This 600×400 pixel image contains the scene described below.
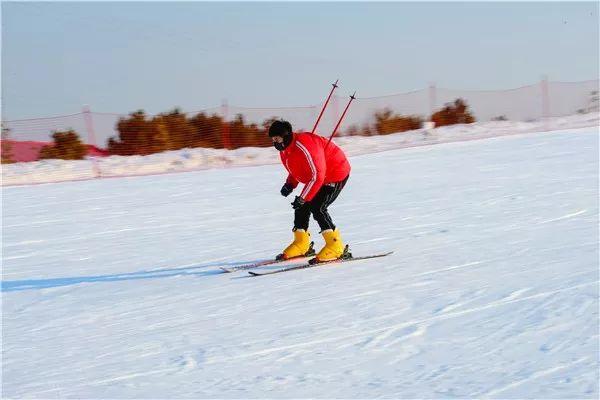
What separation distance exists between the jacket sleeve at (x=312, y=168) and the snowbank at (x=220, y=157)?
458 inches

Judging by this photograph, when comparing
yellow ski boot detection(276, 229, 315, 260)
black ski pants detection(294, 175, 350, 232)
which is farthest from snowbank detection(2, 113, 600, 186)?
black ski pants detection(294, 175, 350, 232)

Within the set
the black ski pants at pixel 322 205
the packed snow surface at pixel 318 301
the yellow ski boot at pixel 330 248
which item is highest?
the black ski pants at pixel 322 205

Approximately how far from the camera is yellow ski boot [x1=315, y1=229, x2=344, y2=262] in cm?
769

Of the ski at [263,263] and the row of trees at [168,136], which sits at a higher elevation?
the row of trees at [168,136]

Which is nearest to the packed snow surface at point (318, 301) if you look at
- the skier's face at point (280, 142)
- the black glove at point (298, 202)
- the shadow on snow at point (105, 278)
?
the shadow on snow at point (105, 278)

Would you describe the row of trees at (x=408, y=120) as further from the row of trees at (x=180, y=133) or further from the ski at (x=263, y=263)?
the ski at (x=263, y=263)

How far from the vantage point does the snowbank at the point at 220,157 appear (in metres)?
18.6

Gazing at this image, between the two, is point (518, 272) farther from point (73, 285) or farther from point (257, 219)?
point (257, 219)

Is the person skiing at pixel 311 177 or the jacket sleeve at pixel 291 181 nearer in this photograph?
the person skiing at pixel 311 177

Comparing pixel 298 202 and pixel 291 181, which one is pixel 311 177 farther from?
pixel 291 181

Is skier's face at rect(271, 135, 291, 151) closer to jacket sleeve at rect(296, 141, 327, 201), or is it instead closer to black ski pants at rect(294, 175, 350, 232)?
jacket sleeve at rect(296, 141, 327, 201)

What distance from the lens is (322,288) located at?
675 cm

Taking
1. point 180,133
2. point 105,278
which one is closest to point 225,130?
point 180,133

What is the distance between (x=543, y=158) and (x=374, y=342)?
11901 millimetres
